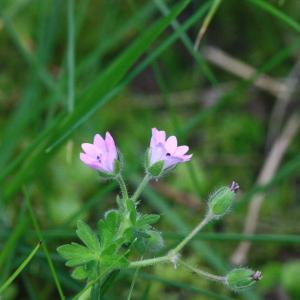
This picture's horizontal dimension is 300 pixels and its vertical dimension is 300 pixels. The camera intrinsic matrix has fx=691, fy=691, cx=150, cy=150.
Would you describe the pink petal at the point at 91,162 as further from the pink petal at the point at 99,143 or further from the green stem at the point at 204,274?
the green stem at the point at 204,274

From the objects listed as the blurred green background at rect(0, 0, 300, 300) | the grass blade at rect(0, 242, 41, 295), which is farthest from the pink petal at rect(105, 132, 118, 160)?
the blurred green background at rect(0, 0, 300, 300)

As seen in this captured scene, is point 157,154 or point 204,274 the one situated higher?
point 157,154

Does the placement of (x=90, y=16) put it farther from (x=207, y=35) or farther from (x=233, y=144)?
(x=233, y=144)

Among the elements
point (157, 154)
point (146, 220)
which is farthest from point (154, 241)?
point (157, 154)

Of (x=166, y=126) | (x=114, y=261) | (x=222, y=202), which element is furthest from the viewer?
(x=166, y=126)

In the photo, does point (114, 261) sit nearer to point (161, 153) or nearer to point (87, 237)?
point (87, 237)

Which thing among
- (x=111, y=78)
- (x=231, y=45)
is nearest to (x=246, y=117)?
(x=231, y=45)
